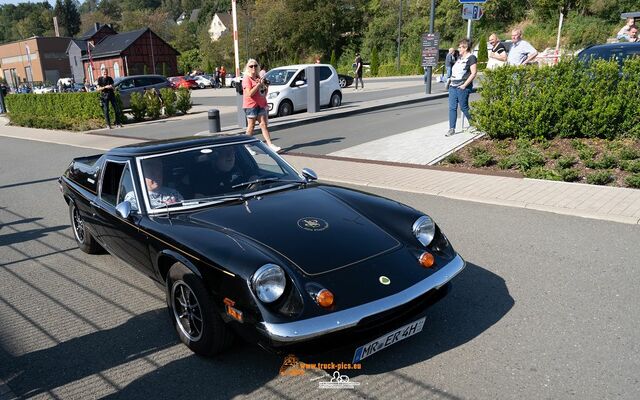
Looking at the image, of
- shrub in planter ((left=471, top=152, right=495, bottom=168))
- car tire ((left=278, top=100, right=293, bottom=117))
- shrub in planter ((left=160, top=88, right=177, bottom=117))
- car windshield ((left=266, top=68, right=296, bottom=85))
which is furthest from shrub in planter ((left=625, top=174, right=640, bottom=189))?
shrub in planter ((left=160, top=88, right=177, bottom=117))

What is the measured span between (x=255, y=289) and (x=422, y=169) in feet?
21.8

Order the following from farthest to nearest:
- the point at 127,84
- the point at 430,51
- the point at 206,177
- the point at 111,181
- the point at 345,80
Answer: the point at 345,80 → the point at 127,84 → the point at 430,51 → the point at 111,181 → the point at 206,177

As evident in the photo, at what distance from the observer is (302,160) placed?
34.6 ft

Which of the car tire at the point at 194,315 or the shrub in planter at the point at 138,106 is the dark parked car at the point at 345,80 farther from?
the car tire at the point at 194,315

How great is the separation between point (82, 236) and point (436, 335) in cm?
412

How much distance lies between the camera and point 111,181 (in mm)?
4562

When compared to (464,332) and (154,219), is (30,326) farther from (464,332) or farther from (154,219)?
(464,332)

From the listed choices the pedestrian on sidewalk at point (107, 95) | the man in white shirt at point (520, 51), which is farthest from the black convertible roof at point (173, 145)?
the pedestrian on sidewalk at point (107, 95)

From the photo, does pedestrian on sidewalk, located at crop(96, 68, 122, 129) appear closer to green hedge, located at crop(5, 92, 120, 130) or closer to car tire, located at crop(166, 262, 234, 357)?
green hedge, located at crop(5, 92, 120, 130)

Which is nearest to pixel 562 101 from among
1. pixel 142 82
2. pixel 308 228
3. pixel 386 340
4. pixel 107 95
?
pixel 308 228

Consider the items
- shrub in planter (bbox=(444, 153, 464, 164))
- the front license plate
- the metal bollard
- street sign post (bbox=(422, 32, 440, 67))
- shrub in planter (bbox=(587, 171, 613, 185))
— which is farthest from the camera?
street sign post (bbox=(422, 32, 440, 67))

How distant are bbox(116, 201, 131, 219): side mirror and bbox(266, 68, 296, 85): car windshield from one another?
14.8m

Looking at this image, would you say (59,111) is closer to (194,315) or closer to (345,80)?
(345,80)

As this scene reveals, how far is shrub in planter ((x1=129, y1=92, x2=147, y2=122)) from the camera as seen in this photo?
20.4 metres
